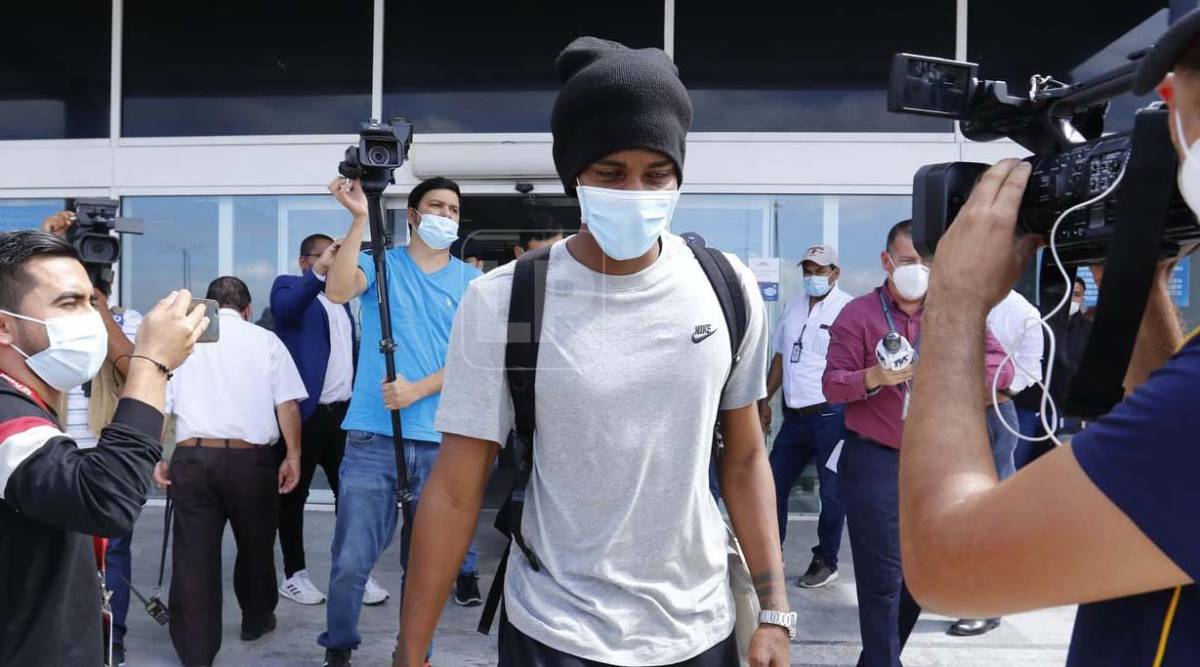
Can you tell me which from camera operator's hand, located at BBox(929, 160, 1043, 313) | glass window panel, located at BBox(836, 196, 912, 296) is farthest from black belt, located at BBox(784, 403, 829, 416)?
camera operator's hand, located at BBox(929, 160, 1043, 313)

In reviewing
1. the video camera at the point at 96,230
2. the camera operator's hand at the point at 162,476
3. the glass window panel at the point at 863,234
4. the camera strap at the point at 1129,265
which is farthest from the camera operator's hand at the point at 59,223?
the glass window panel at the point at 863,234

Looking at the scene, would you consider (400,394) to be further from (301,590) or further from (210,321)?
(301,590)

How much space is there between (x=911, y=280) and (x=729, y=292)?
7.28 ft

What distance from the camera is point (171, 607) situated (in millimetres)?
4141

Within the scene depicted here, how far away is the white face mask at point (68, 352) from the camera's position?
2197 mm

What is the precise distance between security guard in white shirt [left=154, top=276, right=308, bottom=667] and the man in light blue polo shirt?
550 millimetres

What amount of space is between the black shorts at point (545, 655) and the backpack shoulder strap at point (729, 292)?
59 cm

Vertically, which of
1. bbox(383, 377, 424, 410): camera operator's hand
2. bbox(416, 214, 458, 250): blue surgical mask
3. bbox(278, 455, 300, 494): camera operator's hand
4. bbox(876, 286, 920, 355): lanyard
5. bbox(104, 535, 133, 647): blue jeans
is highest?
bbox(416, 214, 458, 250): blue surgical mask

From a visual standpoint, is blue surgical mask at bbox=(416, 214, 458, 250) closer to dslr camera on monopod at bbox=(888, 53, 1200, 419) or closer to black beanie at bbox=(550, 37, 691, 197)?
black beanie at bbox=(550, 37, 691, 197)

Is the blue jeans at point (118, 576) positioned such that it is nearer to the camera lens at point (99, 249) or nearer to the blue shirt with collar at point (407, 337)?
the blue shirt with collar at point (407, 337)

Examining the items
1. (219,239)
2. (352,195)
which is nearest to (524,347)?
(352,195)

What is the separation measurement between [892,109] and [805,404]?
13.3 feet

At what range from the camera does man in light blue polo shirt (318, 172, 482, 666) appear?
12.8 ft

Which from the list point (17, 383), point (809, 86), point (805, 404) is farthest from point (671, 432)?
point (809, 86)
